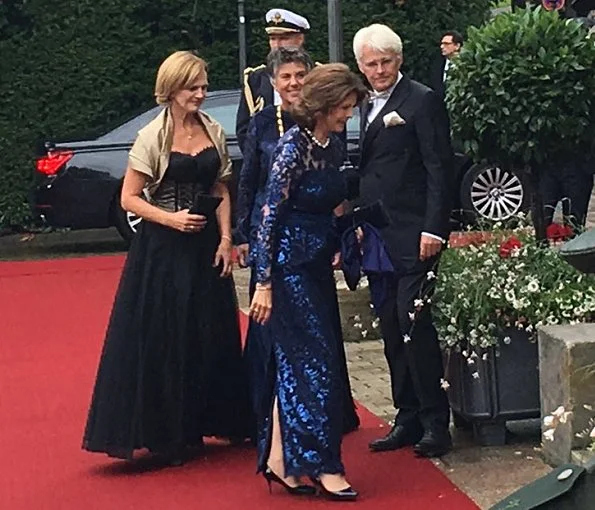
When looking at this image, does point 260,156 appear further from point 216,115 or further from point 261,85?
point 216,115

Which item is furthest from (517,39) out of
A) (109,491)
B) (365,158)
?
(109,491)

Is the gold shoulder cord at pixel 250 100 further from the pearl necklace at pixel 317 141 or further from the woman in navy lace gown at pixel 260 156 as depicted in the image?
the pearl necklace at pixel 317 141

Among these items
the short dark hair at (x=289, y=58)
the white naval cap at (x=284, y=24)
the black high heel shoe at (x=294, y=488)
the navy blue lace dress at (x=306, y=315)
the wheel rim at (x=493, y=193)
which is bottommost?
the black high heel shoe at (x=294, y=488)

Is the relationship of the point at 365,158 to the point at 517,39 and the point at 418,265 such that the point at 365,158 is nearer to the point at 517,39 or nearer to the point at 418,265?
the point at 418,265

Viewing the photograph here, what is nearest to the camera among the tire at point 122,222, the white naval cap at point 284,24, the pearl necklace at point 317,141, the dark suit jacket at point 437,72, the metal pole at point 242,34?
the pearl necklace at point 317,141

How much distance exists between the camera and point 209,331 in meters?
6.36

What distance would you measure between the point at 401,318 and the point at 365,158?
721 mm

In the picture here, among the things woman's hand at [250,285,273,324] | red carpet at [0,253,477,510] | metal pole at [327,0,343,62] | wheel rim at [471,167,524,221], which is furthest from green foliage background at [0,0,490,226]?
woman's hand at [250,285,273,324]

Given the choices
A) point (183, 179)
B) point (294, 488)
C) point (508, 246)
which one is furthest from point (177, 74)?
point (294, 488)

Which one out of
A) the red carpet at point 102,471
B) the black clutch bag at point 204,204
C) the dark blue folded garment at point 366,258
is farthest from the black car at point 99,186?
the dark blue folded garment at point 366,258

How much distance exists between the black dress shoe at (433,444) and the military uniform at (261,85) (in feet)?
5.58

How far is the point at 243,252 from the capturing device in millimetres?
6328

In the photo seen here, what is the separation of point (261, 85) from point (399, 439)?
6.21 feet

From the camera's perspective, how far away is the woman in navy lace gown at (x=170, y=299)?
20.4ft
